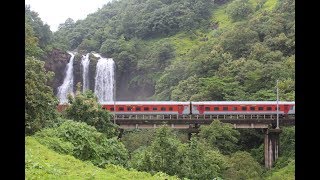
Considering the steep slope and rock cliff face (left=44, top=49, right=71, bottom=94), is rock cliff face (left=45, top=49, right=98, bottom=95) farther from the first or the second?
the steep slope

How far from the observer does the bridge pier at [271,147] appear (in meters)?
27.1

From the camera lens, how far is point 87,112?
20438mm

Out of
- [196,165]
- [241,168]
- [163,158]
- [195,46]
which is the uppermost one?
[195,46]

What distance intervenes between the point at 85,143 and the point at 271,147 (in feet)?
54.0

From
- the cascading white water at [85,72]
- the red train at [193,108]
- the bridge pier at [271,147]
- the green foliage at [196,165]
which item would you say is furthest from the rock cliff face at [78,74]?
the green foliage at [196,165]

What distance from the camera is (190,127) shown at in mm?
28828

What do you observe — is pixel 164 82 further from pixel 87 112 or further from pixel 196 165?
pixel 196 165

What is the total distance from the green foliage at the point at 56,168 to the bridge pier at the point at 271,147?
16673 mm

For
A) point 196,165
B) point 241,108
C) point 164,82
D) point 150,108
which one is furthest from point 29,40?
point 164,82

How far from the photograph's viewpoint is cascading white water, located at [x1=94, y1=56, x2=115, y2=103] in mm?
47375

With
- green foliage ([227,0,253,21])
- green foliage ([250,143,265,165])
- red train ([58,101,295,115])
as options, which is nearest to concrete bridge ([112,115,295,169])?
red train ([58,101,295,115])

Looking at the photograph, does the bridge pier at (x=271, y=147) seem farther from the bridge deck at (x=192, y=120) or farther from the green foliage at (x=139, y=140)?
the green foliage at (x=139, y=140)
